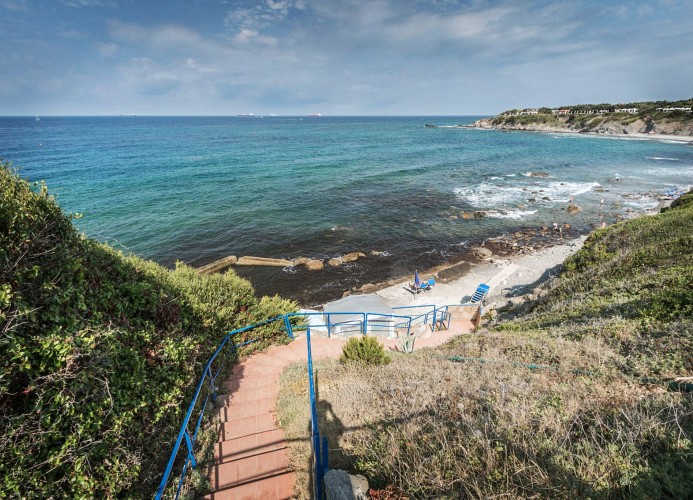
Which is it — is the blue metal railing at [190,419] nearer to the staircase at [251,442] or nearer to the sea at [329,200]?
the staircase at [251,442]

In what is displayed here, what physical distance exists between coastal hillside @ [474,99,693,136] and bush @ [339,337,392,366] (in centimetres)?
13223

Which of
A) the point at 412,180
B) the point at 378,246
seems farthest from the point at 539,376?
the point at 412,180

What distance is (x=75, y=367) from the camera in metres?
4.20

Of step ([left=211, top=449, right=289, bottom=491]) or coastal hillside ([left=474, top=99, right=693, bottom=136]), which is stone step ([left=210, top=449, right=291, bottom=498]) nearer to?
step ([left=211, top=449, right=289, bottom=491])

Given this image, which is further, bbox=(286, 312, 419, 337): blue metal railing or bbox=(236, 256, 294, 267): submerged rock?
bbox=(236, 256, 294, 267): submerged rock

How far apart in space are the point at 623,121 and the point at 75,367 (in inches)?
5839

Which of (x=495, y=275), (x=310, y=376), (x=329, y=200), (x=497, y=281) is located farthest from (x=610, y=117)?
(x=310, y=376)

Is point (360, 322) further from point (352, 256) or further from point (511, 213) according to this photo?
point (511, 213)

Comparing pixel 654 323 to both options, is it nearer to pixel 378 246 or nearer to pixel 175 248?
pixel 378 246

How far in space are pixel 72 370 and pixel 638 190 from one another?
58.9 m

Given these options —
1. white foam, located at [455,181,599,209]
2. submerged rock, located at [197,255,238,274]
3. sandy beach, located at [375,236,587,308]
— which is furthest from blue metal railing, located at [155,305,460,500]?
white foam, located at [455,181,599,209]

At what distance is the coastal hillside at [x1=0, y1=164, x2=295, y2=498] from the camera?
12.0 ft

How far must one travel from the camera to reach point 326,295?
822 inches

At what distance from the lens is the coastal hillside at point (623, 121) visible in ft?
306
